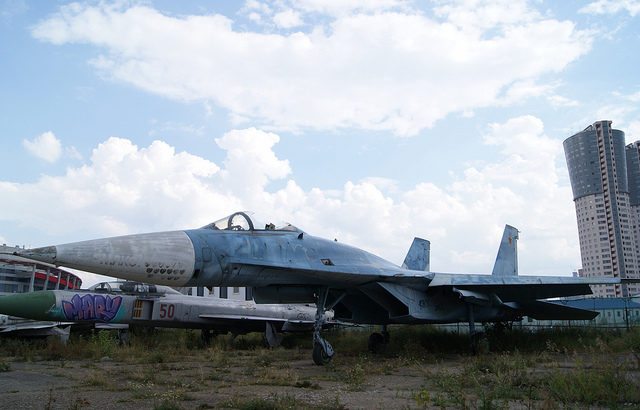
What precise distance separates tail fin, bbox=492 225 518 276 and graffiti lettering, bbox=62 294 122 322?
11508mm

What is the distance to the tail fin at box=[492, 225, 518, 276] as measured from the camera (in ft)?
53.4

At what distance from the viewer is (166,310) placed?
601 inches

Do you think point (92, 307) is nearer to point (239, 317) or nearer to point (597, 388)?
point (239, 317)

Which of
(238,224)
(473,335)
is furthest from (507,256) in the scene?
(238,224)

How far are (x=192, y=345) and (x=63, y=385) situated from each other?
9.55m

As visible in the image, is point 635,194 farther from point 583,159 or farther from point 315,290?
point 315,290

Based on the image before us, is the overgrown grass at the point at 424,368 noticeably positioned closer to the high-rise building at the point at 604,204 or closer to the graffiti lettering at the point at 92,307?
the graffiti lettering at the point at 92,307

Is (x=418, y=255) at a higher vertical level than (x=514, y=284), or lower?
higher

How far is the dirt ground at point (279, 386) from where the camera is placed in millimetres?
5152

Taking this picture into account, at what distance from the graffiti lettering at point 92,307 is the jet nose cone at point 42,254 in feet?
23.9

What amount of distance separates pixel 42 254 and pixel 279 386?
3.55 m

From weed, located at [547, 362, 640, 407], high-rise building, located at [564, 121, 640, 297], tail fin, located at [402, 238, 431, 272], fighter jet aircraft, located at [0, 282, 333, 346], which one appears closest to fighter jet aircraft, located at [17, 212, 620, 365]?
tail fin, located at [402, 238, 431, 272]

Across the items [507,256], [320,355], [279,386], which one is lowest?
[279,386]

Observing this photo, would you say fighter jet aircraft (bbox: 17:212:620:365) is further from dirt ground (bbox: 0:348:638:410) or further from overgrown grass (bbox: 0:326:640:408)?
dirt ground (bbox: 0:348:638:410)
